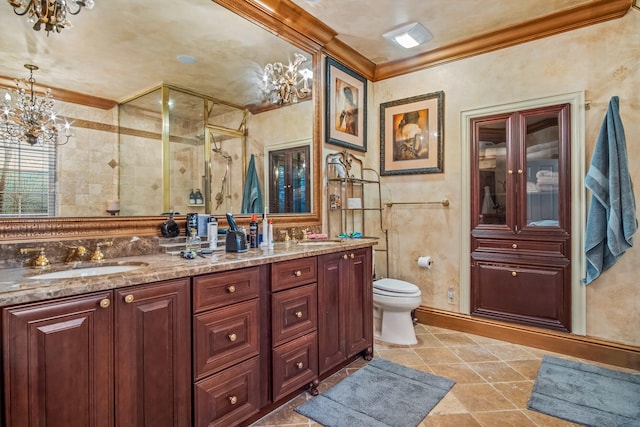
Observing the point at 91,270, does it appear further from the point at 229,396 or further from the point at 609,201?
the point at 609,201

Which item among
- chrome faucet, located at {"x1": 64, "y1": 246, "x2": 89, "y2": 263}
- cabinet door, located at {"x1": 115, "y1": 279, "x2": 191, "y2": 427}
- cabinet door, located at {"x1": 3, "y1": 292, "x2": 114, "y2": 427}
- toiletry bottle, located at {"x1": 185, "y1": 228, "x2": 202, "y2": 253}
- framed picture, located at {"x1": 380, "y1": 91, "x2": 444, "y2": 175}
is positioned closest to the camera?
cabinet door, located at {"x1": 3, "y1": 292, "x2": 114, "y2": 427}

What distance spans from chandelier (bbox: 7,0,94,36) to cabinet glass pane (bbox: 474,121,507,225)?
2948 mm

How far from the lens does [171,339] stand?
1.35m

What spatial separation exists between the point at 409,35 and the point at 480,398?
2729mm

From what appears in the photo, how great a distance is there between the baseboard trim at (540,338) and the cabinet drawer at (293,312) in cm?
168

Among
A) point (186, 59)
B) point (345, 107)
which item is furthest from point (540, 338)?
point (186, 59)

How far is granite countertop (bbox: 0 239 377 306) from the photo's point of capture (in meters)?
1.03

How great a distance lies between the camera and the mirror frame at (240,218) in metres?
1.44

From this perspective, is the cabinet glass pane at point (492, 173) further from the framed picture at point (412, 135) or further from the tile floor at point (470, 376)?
the tile floor at point (470, 376)

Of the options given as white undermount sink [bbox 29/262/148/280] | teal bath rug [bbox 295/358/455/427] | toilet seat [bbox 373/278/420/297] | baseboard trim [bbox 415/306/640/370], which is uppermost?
white undermount sink [bbox 29/262/148/280]

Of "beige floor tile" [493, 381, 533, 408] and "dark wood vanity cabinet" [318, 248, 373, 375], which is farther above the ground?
"dark wood vanity cabinet" [318, 248, 373, 375]

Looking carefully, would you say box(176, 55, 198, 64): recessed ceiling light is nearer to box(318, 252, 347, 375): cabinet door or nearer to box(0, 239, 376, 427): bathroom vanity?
box(0, 239, 376, 427): bathroom vanity

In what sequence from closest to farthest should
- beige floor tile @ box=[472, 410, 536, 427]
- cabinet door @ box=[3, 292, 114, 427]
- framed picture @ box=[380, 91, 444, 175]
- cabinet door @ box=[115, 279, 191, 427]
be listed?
cabinet door @ box=[3, 292, 114, 427] < cabinet door @ box=[115, 279, 191, 427] < beige floor tile @ box=[472, 410, 536, 427] < framed picture @ box=[380, 91, 444, 175]

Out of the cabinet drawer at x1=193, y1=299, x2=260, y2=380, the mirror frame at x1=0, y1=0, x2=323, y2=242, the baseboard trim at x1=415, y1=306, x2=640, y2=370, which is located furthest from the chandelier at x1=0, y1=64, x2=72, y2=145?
the baseboard trim at x1=415, y1=306, x2=640, y2=370
